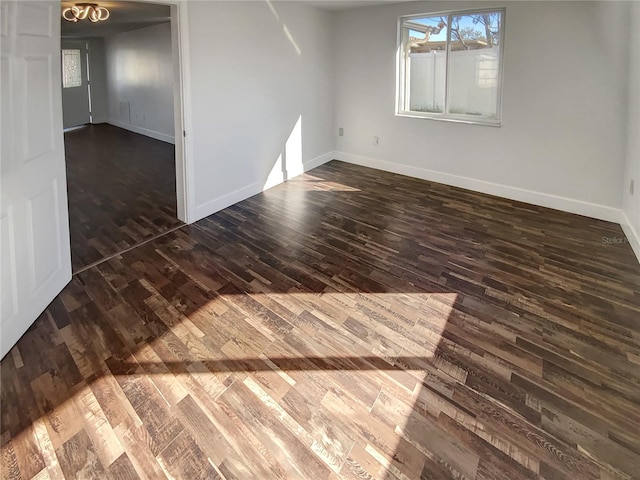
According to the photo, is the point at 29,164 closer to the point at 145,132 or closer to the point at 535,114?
the point at 535,114

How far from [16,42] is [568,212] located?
16.3 feet

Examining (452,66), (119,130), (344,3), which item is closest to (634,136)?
(452,66)

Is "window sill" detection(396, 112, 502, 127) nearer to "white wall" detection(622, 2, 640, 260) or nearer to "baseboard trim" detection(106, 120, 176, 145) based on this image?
"white wall" detection(622, 2, 640, 260)

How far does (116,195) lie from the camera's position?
16.1ft

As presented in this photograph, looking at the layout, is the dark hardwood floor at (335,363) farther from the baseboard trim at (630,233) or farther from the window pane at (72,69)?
the window pane at (72,69)

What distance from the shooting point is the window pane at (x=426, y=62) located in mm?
5215

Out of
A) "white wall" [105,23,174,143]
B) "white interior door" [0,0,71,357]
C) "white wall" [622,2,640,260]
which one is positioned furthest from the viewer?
"white wall" [105,23,174,143]

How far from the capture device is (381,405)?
6.32 feet

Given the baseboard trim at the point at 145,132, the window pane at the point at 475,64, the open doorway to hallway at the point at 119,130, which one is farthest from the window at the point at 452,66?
the baseboard trim at the point at 145,132

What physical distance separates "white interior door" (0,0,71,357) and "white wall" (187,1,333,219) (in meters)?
1.45

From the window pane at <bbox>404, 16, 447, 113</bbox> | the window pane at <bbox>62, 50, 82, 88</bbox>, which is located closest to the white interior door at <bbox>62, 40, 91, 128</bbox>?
the window pane at <bbox>62, 50, 82, 88</bbox>

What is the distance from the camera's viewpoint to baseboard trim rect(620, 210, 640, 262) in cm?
352

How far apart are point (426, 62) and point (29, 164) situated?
15.6 ft

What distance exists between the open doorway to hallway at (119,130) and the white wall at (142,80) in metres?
0.02
